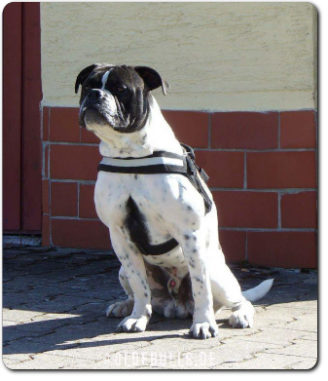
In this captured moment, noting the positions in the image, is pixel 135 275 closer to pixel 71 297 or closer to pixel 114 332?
pixel 114 332

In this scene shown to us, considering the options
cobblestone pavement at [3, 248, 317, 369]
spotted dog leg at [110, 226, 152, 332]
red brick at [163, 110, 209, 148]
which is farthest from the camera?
red brick at [163, 110, 209, 148]

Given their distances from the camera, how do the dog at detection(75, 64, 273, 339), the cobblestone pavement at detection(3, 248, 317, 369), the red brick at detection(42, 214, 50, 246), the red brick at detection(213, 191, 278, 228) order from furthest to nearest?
the red brick at detection(42, 214, 50, 246) < the red brick at detection(213, 191, 278, 228) < the dog at detection(75, 64, 273, 339) < the cobblestone pavement at detection(3, 248, 317, 369)

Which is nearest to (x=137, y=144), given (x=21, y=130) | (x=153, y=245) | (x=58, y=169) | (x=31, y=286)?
(x=153, y=245)

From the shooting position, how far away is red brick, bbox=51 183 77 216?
6609mm

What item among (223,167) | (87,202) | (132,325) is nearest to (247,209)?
(223,167)

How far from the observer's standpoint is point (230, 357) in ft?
12.3

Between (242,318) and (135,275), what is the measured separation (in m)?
0.66

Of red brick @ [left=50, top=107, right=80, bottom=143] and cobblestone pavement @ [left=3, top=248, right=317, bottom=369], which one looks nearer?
cobblestone pavement @ [left=3, top=248, right=317, bottom=369]

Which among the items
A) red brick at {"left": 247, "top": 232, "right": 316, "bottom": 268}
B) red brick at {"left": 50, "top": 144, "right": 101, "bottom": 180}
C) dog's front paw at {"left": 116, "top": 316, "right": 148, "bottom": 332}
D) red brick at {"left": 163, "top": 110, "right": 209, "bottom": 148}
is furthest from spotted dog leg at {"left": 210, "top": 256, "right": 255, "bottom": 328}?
red brick at {"left": 50, "top": 144, "right": 101, "bottom": 180}

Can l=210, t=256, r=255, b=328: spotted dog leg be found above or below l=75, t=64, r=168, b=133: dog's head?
below

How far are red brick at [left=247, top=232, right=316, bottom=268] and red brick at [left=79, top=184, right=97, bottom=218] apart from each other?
1378mm

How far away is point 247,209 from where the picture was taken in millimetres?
6074

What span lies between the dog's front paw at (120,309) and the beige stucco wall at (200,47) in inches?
84.0

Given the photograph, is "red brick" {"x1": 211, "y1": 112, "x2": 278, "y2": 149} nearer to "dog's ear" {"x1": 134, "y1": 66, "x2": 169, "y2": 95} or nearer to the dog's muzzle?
"dog's ear" {"x1": 134, "y1": 66, "x2": 169, "y2": 95}
